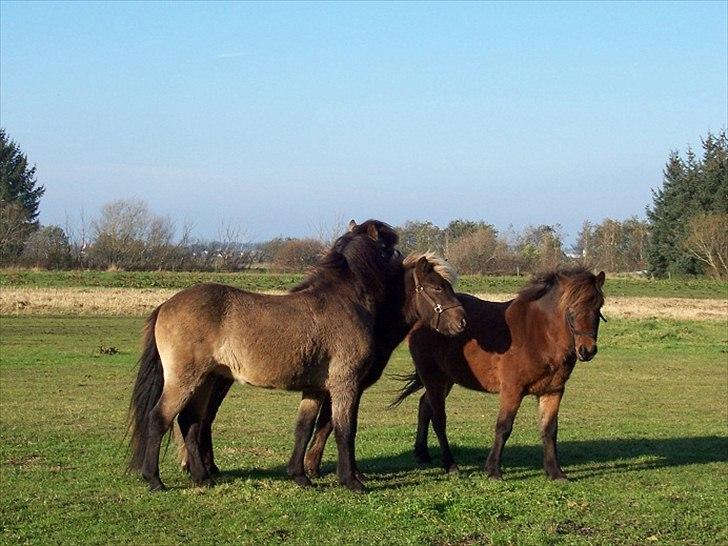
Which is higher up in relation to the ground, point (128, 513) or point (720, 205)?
point (720, 205)

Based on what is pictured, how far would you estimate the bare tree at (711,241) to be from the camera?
6488cm

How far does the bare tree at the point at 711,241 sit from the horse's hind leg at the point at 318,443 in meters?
61.0

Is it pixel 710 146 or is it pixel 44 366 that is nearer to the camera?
pixel 44 366

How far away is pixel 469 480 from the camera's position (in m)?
9.00

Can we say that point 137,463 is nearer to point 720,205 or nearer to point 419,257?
point 419,257

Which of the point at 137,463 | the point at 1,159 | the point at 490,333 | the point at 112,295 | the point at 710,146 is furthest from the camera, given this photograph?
the point at 1,159

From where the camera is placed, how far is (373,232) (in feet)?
30.7

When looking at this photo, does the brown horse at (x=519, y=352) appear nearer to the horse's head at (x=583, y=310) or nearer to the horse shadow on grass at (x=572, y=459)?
the horse's head at (x=583, y=310)

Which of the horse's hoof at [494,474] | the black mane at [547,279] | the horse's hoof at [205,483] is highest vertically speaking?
the black mane at [547,279]

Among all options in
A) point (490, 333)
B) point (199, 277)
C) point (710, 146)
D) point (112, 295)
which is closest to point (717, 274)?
point (710, 146)

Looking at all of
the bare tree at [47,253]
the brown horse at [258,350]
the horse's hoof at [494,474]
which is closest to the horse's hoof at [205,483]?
the brown horse at [258,350]

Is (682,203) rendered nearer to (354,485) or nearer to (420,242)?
(420,242)

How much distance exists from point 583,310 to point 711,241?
60535mm

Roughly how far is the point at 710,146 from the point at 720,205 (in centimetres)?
588
